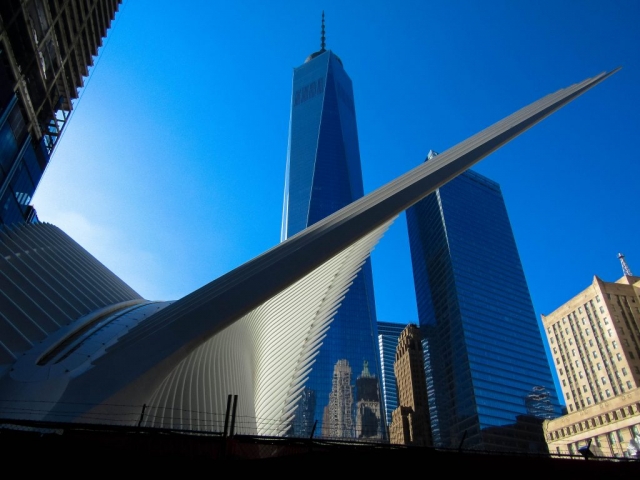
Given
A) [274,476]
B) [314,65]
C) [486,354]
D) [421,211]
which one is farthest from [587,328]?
[314,65]

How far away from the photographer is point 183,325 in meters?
10.3

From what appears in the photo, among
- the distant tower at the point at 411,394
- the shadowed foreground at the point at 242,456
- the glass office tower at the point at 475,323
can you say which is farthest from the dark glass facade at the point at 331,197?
the shadowed foreground at the point at 242,456

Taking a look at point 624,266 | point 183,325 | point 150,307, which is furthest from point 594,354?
point 183,325

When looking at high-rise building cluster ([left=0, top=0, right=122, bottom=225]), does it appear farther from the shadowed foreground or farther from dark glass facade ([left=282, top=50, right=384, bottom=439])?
dark glass facade ([left=282, top=50, right=384, bottom=439])

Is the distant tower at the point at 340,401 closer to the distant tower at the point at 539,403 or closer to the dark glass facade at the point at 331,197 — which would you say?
the dark glass facade at the point at 331,197

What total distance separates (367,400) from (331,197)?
55497 mm

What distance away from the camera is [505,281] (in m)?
134

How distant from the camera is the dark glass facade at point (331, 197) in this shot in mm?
111375

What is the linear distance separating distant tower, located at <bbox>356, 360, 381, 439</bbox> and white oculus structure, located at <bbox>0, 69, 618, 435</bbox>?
3520 inches

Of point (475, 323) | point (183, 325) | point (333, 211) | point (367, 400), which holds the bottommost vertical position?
point (183, 325)

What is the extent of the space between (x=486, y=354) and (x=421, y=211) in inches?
2006

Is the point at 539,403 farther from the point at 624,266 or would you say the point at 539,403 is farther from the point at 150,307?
the point at 150,307

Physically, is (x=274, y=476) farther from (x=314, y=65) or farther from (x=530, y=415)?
(x=314, y=65)

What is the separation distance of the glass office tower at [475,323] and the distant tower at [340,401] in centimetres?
2150
